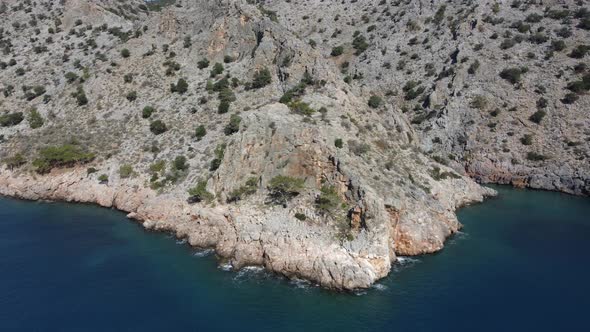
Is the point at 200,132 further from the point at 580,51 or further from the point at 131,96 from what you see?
the point at 580,51

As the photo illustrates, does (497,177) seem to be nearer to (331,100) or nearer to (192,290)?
(331,100)

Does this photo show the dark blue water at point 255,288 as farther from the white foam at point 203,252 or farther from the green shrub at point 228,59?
the green shrub at point 228,59

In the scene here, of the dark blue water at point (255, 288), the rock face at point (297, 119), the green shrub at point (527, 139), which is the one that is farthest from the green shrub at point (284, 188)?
the green shrub at point (527, 139)

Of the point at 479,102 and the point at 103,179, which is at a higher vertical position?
the point at 479,102

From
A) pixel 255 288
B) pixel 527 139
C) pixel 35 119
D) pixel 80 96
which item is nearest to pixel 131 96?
pixel 80 96

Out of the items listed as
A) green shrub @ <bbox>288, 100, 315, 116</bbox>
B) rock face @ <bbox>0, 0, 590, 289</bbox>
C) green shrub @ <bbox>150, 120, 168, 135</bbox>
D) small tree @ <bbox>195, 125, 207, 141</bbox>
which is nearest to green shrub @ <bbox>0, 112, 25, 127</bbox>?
rock face @ <bbox>0, 0, 590, 289</bbox>

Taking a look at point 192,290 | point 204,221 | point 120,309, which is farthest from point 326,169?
point 120,309

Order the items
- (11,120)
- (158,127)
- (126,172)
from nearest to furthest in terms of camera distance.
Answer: (126,172) → (158,127) → (11,120)
